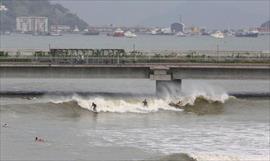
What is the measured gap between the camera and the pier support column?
81.6 meters

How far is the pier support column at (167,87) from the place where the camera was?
81.6m

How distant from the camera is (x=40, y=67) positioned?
82.6 m

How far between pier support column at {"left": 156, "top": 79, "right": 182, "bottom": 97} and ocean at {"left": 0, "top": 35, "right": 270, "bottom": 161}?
2.47ft

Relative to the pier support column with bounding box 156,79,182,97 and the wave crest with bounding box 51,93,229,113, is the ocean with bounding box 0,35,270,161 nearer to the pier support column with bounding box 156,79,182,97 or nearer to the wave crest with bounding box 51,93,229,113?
the wave crest with bounding box 51,93,229,113

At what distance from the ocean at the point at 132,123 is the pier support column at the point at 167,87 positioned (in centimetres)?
75

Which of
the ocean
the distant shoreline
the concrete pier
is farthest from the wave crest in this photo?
the distant shoreline

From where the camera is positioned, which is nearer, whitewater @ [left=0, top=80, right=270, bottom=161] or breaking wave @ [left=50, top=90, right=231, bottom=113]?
whitewater @ [left=0, top=80, right=270, bottom=161]

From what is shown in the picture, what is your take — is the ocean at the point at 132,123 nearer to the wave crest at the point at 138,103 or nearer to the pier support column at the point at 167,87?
the wave crest at the point at 138,103

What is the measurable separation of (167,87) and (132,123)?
708 inches

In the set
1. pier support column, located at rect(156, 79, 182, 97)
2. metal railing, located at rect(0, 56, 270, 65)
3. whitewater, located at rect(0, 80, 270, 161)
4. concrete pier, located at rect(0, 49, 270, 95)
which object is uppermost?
metal railing, located at rect(0, 56, 270, 65)

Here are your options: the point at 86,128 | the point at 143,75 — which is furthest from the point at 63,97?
the point at 86,128

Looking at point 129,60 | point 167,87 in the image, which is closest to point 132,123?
point 167,87

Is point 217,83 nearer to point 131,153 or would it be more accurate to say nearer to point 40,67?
point 40,67

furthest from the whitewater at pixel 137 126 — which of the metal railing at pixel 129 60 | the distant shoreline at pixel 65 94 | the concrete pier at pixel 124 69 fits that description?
the metal railing at pixel 129 60
